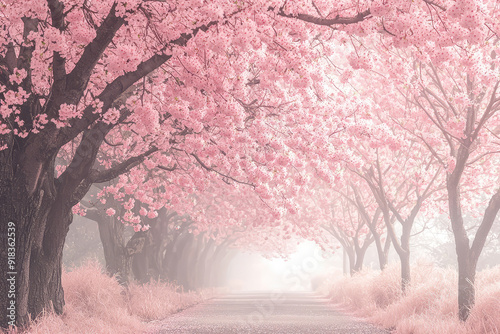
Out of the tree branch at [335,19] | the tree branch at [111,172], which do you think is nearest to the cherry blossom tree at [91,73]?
the tree branch at [335,19]

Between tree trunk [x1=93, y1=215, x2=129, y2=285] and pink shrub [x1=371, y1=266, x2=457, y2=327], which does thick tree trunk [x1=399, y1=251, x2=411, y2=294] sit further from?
tree trunk [x1=93, y1=215, x2=129, y2=285]

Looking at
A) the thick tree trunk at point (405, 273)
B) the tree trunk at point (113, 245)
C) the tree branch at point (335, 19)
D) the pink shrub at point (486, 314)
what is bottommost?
the pink shrub at point (486, 314)

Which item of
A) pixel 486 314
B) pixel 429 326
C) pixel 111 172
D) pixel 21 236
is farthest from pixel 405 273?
pixel 21 236

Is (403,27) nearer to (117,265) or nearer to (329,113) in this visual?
(329,113)

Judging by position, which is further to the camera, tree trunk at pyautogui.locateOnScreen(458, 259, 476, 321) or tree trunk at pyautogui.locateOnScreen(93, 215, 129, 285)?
tree trunk at pyautogui.locateOnScreen(93, 215, 129, 285)

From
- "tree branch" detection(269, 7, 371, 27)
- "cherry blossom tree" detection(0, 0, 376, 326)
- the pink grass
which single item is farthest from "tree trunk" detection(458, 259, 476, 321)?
"tree branch" detection(269, 7, 371, 27)

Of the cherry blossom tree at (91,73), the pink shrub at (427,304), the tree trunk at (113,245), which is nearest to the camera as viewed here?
the cherry blossom tree at (91,73)

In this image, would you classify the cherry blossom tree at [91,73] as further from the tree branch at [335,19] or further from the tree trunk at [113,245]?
the tree trunk at [113,245]

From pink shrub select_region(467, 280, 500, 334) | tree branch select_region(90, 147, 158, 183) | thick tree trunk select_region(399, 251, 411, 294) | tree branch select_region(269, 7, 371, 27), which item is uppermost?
tree branch select_region(269, 7, 371, 27)

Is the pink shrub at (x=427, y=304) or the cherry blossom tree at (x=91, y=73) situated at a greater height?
the cherry blossom tree at (x=91, y=73)

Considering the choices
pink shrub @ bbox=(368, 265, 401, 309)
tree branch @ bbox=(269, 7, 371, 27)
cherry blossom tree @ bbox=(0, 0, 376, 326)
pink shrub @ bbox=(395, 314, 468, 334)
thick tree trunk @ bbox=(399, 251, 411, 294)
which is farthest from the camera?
pink shrub @ bbox=(368, 265, 401, 309)

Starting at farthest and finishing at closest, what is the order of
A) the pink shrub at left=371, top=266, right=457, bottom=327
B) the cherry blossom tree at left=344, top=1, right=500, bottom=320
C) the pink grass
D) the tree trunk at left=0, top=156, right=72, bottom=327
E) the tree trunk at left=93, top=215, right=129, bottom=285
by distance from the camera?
the tree trunk at left=93, top=215, right=129, bottom=285 < the pink shrub at left=371, top=266, right=457, bottom=327 < the pink grass < the tree trunk at left=0, top=156, right=72, bottom=327 < the cherry blossom tree at left=344, top=1, right=500, bottom=320

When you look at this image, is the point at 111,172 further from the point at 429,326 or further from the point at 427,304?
the point at 427,304

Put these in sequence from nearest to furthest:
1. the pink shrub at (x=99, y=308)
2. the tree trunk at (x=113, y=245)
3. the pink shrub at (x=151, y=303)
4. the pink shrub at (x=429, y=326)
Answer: the pink shrub at (x=429, y=326), the pink shrub at (x=99, y=308), the pink shrub at (x=151, y=303), the tree trunk at (x=113, y=245)
